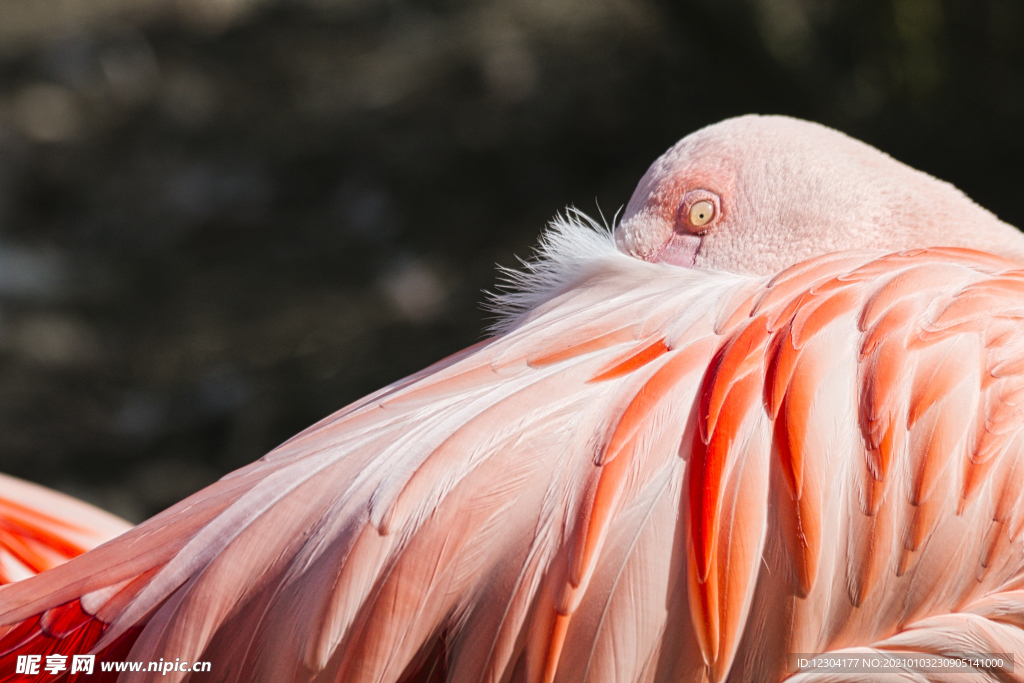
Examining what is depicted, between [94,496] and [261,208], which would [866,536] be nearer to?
[94,496]

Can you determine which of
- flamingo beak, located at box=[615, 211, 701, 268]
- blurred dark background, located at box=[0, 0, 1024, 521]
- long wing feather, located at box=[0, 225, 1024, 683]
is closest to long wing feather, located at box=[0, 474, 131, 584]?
long wing feather, located at box=[0, 225, 1024, 683]

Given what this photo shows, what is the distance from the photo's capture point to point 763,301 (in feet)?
2.69

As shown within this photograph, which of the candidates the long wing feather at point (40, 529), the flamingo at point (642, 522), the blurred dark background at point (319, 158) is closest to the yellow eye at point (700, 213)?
the flamingo at point (642, 522)

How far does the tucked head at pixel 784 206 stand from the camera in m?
1.07

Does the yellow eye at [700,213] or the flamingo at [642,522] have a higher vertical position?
the yellow eye at [700,213]

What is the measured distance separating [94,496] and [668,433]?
2456 mm

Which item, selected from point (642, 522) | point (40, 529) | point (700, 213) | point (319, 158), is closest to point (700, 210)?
point (700, 213)

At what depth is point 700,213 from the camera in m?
1.12

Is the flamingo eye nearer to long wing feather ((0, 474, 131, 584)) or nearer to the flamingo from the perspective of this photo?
the flamingo

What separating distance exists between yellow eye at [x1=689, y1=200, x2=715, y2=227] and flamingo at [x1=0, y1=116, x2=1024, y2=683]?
30 cm

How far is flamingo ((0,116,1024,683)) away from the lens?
68cm

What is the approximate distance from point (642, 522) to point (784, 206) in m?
0.56

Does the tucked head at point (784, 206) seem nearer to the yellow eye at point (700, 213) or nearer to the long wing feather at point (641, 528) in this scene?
the yellow eye at point (700, 213)

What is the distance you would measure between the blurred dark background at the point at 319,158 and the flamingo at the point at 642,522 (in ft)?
6.78
